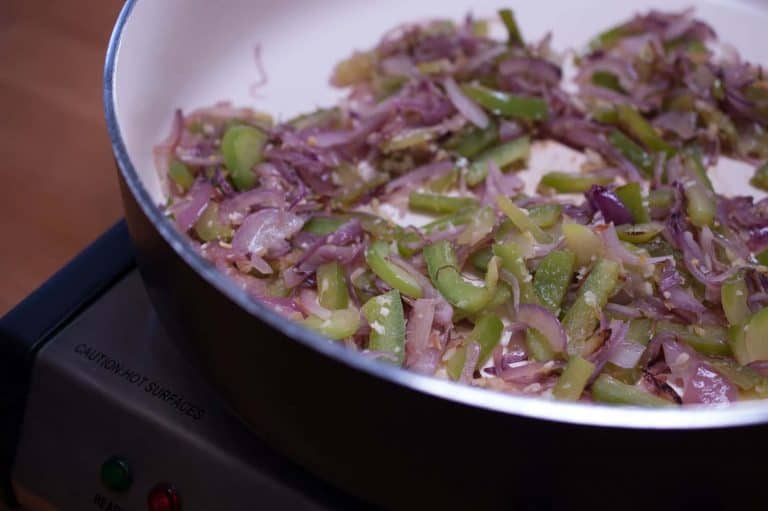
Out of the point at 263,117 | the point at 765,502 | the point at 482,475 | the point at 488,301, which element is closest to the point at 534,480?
the point at 482,475

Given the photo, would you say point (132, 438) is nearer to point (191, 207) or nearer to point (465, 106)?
point (191, 207)

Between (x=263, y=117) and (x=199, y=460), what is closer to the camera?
(x=199, y=460)

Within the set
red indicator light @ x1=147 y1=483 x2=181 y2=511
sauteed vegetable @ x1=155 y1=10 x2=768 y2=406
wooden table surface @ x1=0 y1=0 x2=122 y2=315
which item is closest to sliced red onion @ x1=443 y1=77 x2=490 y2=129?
sauteed vegetable @ x1=155 y1=10 x2=768 y2=406

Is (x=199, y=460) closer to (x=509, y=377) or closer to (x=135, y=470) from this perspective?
(x=135, y=470)

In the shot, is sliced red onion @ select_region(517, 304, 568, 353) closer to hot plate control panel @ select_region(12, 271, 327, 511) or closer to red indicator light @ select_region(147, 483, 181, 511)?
hot plate control panel @ select_region(12, 271, 327, 511)

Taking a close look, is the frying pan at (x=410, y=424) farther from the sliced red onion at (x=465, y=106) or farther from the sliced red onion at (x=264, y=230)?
the sliced red onion at (x=465, y=106)

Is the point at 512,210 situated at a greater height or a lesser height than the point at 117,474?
greater

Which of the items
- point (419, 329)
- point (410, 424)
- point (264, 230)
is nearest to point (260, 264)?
point (264, 230)
